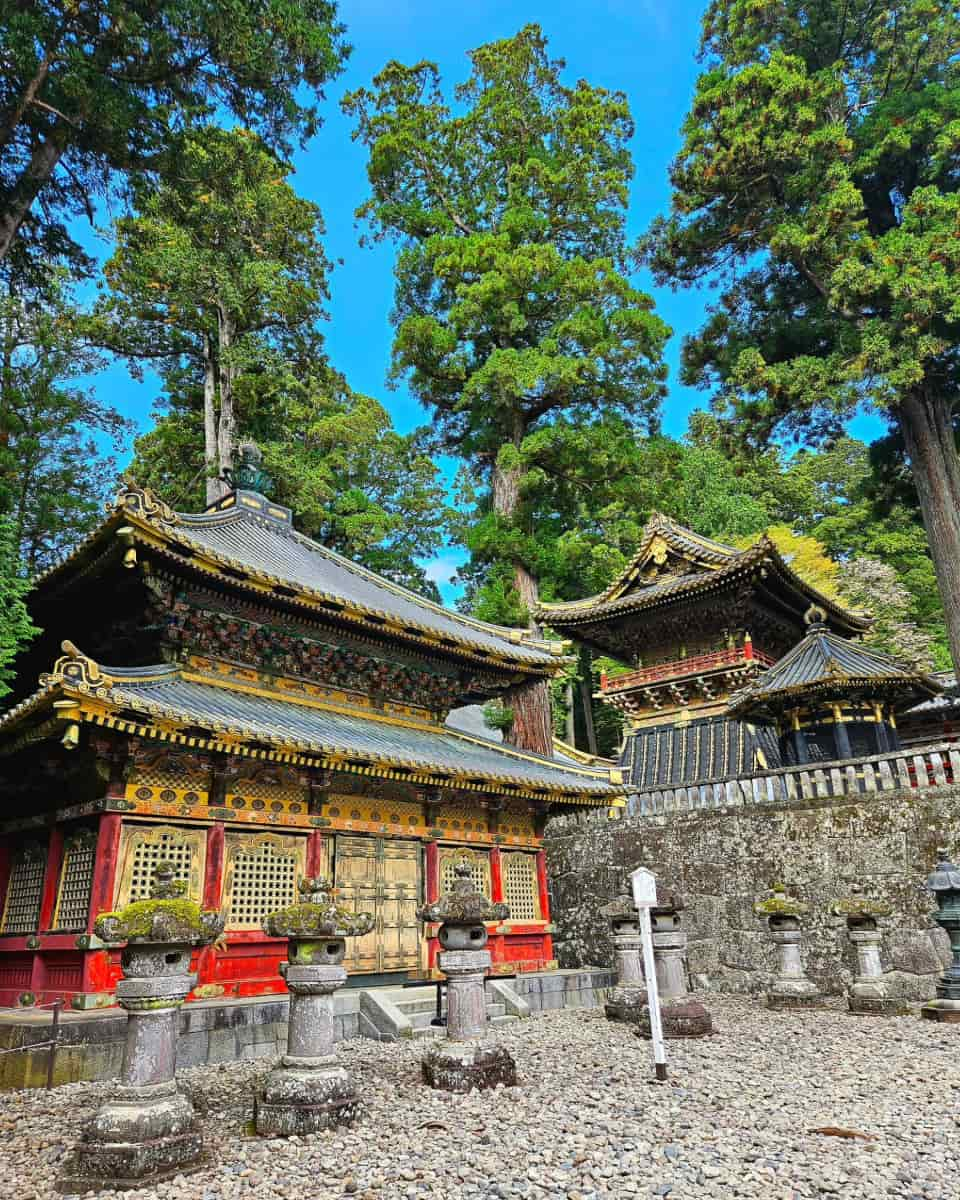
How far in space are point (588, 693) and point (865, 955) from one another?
22.3 m

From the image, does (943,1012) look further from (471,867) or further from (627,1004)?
(471,867)

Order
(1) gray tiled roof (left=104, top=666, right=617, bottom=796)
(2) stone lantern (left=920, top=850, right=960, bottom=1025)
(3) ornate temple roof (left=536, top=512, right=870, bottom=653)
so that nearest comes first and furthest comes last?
(1) gray tiled roof (left=104, top=666, right=617, bottom=796), (2) stone lantern (left=920, top=850, right=960, bottom=1025), (3) ornate temple roof (left=536, top=512, right=870, bottom=653)

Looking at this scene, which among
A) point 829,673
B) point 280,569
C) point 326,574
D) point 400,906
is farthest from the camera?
point 326,574

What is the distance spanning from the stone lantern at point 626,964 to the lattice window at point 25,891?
7.19m

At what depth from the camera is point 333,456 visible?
80.3 ft

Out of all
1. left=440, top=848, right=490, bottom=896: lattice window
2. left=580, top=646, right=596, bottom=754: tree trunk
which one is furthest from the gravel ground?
left=580, top=646, right=596, bottom=754: tree trunk

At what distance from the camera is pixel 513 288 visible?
2081 cm

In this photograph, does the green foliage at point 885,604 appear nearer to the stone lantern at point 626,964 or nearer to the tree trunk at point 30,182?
the stone lantern at point 626,964

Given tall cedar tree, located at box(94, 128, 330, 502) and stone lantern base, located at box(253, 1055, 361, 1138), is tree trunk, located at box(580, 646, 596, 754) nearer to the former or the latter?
tall cedar tree, located at box(94, 128, 330, 502)

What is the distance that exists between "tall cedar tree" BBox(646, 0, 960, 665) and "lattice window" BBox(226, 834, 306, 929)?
14.1 metres

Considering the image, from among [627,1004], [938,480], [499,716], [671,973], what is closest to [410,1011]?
[627,1004]

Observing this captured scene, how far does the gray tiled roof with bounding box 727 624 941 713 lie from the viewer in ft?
44.6

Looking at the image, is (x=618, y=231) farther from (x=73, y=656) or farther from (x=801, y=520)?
(x=73, y=656)

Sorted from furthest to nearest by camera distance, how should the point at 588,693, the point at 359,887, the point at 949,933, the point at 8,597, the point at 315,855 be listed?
the point at 588,693
the point at 359,887
the point at 315,855
the point at 949,933
the point at 8,597
